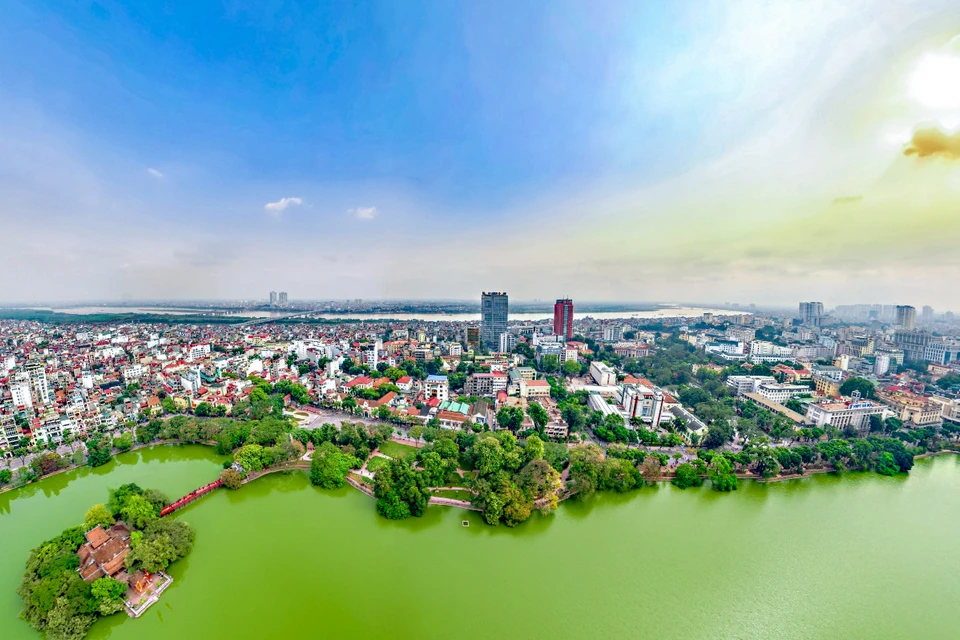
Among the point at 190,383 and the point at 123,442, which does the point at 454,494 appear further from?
the point at 190,383

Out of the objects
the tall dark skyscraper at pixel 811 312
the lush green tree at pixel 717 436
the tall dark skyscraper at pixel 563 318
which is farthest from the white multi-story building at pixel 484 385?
the tall dark skyscraper at pixel 811 312

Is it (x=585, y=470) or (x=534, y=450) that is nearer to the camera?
(x=585, y=470)

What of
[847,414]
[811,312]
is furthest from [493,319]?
[811,312]

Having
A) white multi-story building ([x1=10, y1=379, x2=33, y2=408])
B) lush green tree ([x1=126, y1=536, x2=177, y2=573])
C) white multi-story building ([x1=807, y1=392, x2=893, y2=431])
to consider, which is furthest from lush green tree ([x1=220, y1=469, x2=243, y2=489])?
white multi-story building ([x1=807, y1=392, x2=893, y2=431])

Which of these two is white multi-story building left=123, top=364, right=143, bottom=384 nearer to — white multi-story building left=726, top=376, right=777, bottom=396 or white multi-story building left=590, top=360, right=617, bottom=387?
white multi-story building left=590, top=360, right=617, bottom=387

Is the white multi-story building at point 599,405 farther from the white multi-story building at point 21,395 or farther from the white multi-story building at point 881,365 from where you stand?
the white multi-story building at point 21,395

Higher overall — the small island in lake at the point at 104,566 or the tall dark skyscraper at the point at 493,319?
the tall dark skyscraper at the point at 493,319

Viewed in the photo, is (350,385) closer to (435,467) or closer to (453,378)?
(453,378)
